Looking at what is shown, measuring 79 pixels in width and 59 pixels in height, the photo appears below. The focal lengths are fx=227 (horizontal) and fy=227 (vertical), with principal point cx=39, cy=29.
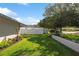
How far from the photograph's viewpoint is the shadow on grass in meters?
9.28

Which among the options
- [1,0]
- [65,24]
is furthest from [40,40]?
[1,0]

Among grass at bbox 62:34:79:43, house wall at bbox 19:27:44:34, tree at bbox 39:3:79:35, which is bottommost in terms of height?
grass at bbox 62:34:79:43

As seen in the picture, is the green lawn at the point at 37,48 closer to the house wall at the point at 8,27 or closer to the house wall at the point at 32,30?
the house wall at the point at 32,30

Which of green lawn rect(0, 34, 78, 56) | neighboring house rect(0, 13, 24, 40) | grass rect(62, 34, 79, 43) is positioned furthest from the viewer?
grass rect(62, 34, 79, 43)

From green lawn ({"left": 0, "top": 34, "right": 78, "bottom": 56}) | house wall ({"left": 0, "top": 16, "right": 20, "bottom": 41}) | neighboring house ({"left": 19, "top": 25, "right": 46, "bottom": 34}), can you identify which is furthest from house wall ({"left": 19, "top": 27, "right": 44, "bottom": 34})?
house wall ({"left": 0, "top": 16, "right": 20, "bottom": 41})

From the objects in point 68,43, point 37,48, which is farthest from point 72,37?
point 37,48

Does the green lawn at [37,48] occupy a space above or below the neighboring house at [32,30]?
below

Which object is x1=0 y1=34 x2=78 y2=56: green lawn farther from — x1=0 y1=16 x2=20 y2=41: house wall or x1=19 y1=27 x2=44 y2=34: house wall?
x1=0 y1=16 x2=20 y2=41: house wall

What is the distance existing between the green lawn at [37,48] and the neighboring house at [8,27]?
0.57 meters

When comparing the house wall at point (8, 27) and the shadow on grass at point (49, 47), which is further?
the house wall at point (8, 27)

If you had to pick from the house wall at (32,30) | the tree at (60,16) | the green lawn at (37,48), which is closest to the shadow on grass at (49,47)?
the green lawn at (37,48)

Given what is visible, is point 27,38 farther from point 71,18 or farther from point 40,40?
point 71,18

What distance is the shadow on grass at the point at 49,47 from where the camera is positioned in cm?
928

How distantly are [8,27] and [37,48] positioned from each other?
63.5 inches
